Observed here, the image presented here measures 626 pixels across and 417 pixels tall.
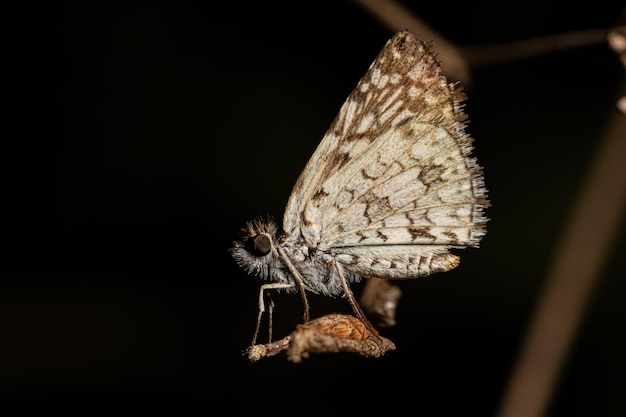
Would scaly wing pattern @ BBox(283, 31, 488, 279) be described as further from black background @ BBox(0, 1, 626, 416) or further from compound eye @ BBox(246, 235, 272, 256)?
black background @ BBox(0, 1, 626, 416)

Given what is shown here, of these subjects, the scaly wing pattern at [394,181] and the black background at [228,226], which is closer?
the scaly wing pattern at [394,181]

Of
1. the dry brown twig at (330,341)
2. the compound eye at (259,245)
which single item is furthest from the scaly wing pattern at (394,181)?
the dry brown twig at (330,341)

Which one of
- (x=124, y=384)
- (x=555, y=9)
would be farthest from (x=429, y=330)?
(x=555, y=9)

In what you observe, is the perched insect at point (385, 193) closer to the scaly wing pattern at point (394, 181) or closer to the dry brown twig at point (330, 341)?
the scaly wing pattern at point (394, 181)

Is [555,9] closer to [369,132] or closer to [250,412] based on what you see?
[369,132]

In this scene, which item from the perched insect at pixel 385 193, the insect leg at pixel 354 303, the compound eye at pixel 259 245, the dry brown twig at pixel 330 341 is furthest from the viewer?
the compound eye at pixel 259 245

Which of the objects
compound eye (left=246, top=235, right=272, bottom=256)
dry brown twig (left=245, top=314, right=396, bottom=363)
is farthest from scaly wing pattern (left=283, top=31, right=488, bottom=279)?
dry brown twig (left=245, top=314, right=396, bottom=363)

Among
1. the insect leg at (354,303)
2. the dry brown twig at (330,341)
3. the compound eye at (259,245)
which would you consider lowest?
the dry brown twig at (330,341)
